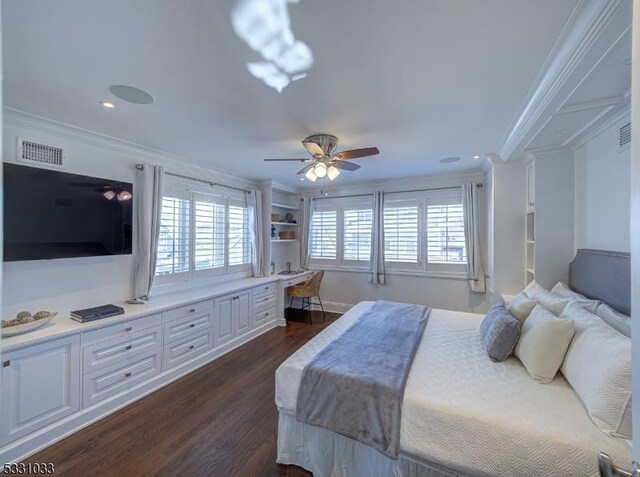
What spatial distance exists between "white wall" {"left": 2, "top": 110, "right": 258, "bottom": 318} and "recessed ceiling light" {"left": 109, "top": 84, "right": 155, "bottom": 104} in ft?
3.17

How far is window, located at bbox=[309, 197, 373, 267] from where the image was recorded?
5.36 metres

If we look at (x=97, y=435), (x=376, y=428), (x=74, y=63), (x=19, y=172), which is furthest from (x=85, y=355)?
(x=376, y=428)

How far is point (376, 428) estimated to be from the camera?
1.73 meters

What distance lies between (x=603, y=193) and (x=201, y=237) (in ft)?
13.9

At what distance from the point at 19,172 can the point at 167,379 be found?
2.22 meters

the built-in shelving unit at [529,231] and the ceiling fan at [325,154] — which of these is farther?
the built-in shelving unit at [529,231]

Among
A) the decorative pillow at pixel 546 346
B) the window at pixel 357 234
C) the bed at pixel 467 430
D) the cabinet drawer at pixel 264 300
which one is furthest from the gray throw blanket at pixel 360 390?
the window at pixel 357 234

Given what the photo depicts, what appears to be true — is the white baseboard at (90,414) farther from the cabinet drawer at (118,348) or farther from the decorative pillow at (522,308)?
the decorative pillow at (522,308)

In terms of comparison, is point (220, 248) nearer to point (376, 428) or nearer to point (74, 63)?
point (74, 63)

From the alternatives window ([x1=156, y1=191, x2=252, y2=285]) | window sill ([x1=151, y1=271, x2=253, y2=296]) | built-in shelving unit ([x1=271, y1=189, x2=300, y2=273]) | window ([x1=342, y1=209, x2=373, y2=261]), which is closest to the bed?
window sill ([x1=151, y1=271, x2=253, y2=296])

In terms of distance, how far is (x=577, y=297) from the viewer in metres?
2.38

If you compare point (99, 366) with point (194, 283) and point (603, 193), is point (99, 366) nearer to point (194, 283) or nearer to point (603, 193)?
point (194, 283)

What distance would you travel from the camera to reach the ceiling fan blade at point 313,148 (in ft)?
8.93

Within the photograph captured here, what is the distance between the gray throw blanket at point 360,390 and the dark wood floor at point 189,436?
524 mm
